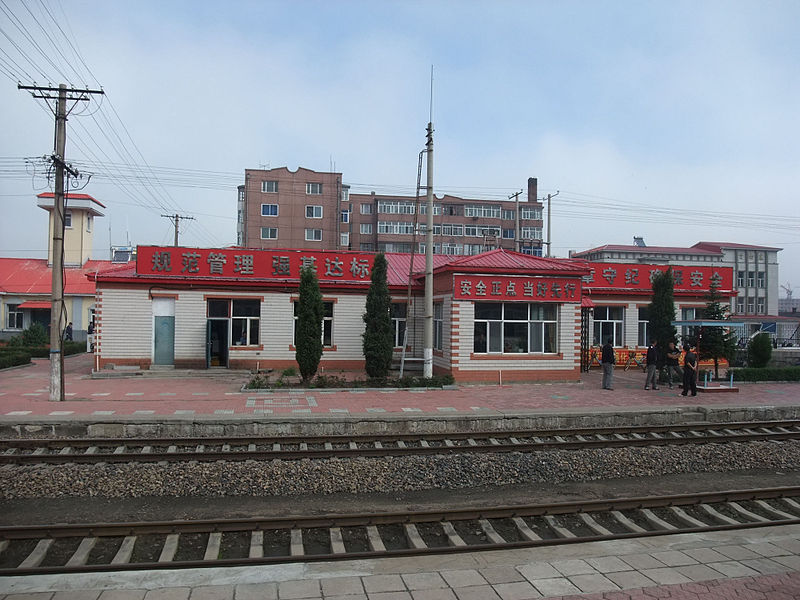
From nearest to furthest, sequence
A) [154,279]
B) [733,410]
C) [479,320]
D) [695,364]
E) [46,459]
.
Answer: [46,459] → [733,410] → [695,364] → [479,320] → [154,279]

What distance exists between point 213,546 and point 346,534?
5.18 ft

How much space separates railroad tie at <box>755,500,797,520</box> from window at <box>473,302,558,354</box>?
11.9 m

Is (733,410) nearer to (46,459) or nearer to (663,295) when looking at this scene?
(663,295)

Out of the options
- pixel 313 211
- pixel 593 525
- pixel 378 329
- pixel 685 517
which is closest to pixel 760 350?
pixel 378 329

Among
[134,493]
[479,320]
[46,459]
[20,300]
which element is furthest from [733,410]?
[20,300]

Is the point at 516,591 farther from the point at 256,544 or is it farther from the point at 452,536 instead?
the point at 256,544

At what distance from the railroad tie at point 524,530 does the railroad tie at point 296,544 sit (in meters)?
2.72

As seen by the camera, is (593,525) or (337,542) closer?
(337,542)

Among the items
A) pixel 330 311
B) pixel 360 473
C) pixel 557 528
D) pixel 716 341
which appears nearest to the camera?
pixel 557 528

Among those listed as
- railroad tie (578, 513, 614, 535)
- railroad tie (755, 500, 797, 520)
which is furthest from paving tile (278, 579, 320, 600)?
railroad tie (755, 500, 797, 520)

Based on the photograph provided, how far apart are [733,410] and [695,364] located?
3.38 metres

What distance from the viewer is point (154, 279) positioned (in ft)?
71.5

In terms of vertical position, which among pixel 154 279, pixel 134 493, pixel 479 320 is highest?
pixel 154 279

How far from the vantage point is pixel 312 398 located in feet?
52.5
